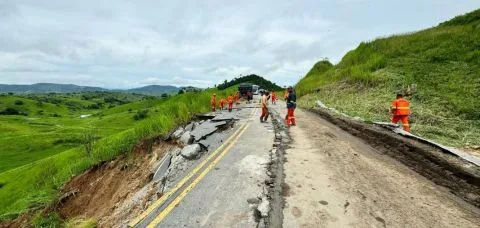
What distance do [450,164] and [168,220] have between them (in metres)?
6.67

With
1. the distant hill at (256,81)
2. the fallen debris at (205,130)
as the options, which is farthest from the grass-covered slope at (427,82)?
the distant hill at (256,81)

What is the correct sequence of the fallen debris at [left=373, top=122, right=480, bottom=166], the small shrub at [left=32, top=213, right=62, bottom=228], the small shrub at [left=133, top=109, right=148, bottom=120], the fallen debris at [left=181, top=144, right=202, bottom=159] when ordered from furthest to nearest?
1. the small shrub at [left=133, top=109, right=148, bottom=120]
2. the fallen debris at [left=181, top=144, right=202, bottom=159]
3. the small shrub at [left=32, top=213, right=62, bottom=228]
4. the fallen debris at [left=373, top=122, right=480, bottom=166]

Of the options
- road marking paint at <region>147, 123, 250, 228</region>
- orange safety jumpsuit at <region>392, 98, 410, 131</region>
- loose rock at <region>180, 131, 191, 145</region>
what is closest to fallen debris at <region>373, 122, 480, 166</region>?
orange safety jumpsuit at <region>392, 98, 410, 131</region>

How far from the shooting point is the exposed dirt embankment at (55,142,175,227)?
9.81 metres

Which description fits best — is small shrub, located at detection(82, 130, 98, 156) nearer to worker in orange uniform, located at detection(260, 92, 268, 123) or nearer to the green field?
the green field

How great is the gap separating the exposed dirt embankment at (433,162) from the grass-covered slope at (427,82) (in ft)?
5.02

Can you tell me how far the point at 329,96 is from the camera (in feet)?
109

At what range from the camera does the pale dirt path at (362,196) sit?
548cm

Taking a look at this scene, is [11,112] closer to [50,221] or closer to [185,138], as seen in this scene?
[185,138]

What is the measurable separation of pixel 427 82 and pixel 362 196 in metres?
19.0

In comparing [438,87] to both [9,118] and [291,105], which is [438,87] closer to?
[291,105]

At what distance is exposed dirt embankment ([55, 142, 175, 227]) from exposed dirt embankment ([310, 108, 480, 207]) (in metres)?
6.14

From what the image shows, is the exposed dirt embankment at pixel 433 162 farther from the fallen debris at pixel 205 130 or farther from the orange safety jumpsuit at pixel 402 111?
the fallen debris at pixel 205 130

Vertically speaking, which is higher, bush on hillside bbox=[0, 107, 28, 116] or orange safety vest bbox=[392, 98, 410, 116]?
orange safety vest bbox=[392, 98, 410, 116]
